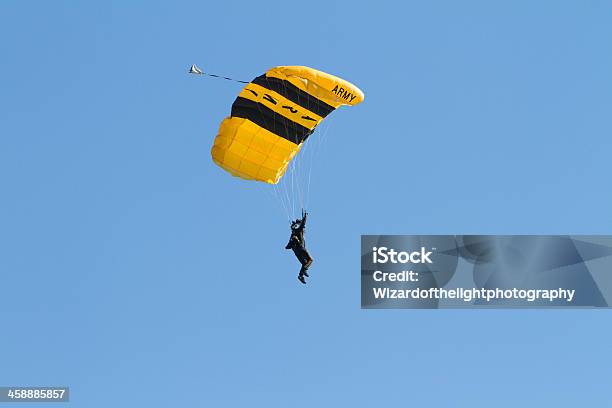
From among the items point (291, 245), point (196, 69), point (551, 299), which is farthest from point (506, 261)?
point (196, 69)

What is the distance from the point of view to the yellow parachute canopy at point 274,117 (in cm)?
3684

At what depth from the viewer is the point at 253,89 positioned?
122 feet

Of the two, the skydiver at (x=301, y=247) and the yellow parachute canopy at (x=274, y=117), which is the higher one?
the yellow parachute canopy at (x=274, y=117)

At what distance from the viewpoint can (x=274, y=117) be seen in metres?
37.7

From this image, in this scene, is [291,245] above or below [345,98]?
below

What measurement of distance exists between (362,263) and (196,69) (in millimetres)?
7726

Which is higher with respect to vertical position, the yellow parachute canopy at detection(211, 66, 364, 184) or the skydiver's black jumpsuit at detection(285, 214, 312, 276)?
the yellow parachute canopy at detection(211, 66, 364, 184)

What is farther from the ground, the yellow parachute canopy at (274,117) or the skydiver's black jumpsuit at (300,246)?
the yellow parachute canopy at (274,117)

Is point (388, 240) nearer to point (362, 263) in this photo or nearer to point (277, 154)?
point (362, 263)

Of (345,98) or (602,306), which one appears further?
(602,306)

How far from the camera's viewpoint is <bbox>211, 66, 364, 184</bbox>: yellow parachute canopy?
1451 inches

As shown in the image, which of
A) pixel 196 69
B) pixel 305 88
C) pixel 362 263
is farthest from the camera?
pixel 362 263

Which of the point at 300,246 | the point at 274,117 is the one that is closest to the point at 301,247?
the point at 300,246

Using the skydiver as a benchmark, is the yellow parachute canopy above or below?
above
